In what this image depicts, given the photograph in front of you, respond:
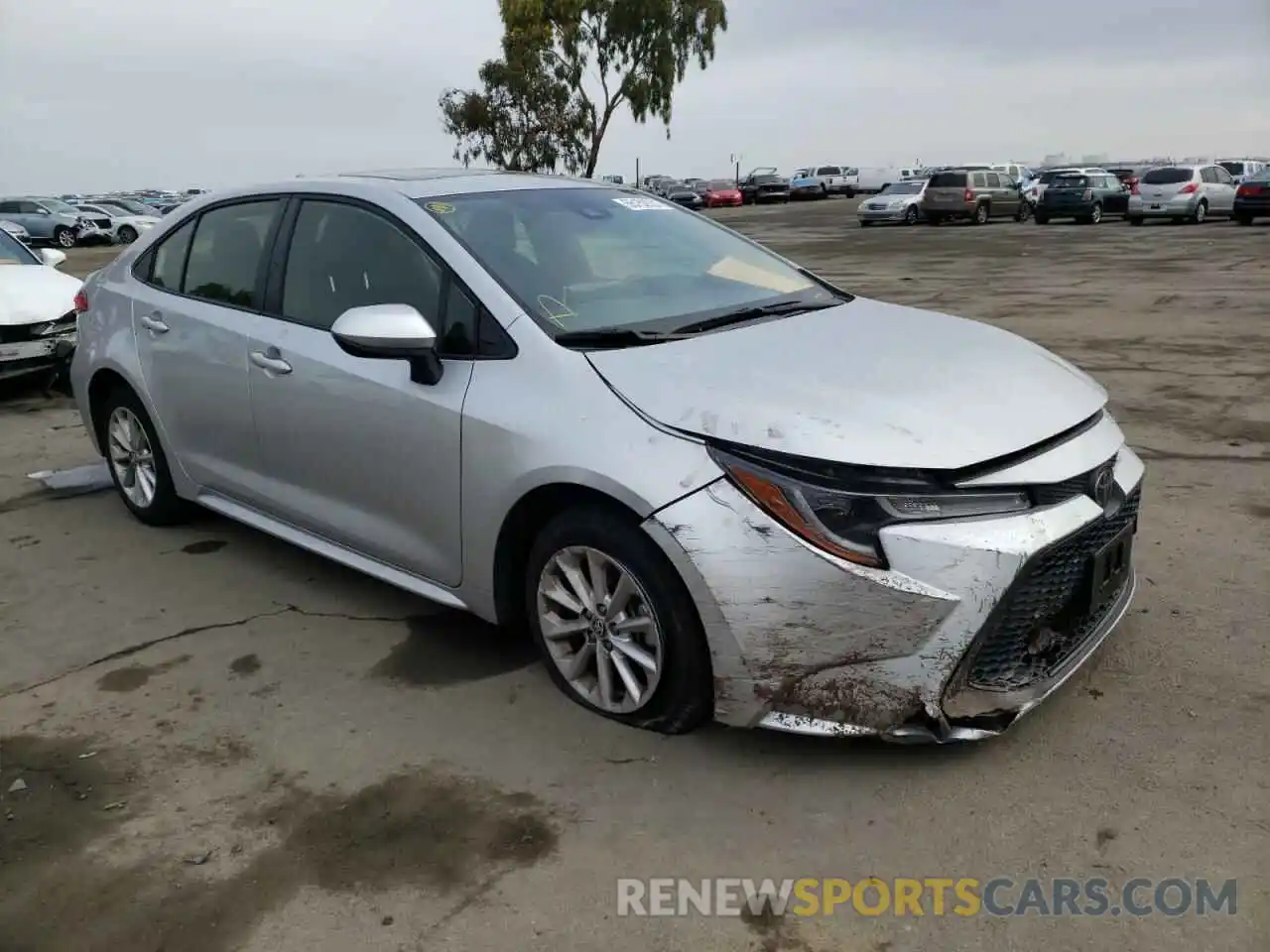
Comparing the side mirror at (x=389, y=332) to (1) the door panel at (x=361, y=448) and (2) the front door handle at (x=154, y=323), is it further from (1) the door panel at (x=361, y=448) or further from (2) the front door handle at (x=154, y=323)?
(2) the front door handle at (x=154, y=323)

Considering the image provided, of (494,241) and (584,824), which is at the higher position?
(494,241)

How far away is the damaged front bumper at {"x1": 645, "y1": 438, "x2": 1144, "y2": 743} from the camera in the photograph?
2748 mm

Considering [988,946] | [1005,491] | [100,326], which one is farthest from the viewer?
[100,326]

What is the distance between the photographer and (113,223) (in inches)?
1400

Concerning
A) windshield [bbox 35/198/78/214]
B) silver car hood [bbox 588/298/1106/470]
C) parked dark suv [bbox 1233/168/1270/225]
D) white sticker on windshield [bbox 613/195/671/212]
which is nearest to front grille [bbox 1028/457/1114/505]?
silver car hood [bbox 588/298/1106/470]

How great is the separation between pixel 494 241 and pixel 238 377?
4.20 ft

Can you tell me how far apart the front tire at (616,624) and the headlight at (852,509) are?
1.18 ft

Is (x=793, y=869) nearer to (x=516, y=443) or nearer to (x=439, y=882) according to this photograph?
(x=439, y=882)

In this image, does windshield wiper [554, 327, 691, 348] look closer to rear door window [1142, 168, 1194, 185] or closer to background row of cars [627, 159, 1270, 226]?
background row of cars [627, 159, 1270, 226]

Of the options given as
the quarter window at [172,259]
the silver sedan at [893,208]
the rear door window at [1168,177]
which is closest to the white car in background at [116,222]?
the silver sedan at [893,208]

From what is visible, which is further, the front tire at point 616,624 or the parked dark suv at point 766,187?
the parked dark suv at point 766,187

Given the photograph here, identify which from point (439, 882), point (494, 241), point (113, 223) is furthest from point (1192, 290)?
point (113, 223)

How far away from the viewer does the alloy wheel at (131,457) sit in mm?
5188

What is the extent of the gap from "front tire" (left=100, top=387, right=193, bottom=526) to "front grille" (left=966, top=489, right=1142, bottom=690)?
374 cm
